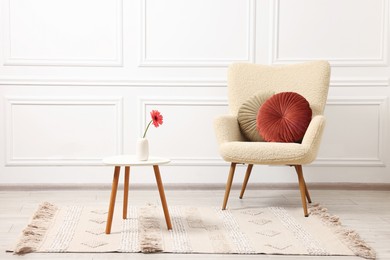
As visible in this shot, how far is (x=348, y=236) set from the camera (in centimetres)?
273

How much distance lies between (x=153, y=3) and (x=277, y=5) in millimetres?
855

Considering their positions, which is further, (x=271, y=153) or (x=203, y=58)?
(x=203, y=58)

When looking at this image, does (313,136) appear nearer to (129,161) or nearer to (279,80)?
(279,80)

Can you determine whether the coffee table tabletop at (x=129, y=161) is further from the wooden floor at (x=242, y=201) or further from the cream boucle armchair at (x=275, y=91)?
the cream boucle armchair at (x=275, y=91)

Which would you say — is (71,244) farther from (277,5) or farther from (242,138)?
(277,5)

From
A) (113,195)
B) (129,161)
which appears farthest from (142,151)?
(113,195)

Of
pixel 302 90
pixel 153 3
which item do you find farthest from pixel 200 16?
pixel 302 90

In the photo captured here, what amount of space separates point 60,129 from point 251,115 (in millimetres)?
1363

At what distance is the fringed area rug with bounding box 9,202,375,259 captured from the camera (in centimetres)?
254

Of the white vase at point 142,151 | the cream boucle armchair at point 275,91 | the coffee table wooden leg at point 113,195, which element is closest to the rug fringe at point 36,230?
the coffee table wooden leg at point 113,195

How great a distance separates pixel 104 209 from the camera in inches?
132

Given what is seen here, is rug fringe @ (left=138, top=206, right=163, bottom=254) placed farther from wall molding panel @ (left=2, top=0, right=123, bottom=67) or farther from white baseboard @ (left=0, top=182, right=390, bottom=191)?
wall molding panel @ (left=2, top=0, right=123, bottom=67)

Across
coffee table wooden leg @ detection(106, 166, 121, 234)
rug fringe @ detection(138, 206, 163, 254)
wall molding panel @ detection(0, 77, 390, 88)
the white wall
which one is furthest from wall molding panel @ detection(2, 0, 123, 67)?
coffee table wooden leg @ detection(106, 166, 121, 234)

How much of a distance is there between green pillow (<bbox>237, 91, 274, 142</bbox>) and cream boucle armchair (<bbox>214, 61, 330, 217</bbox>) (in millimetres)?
54
